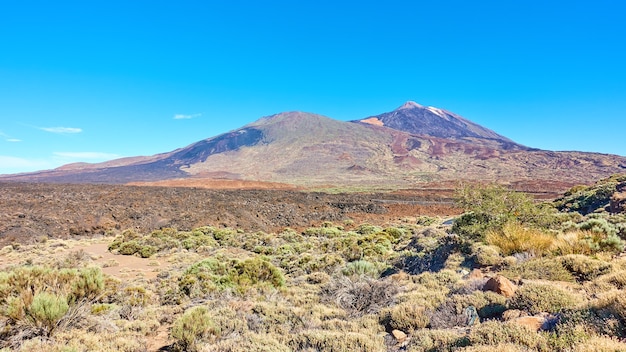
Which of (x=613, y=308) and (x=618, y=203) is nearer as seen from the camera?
(x=613, y=308)

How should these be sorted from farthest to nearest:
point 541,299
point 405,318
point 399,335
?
point 405,318 < point 399,335 < point 541,299

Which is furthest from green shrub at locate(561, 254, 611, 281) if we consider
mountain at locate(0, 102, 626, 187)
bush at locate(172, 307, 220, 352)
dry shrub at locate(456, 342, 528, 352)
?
mountain at locate(0, 102, 626, 187)

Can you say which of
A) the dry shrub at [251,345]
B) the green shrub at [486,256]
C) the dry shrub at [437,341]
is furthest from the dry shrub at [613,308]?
the dry shrub at [251,345]

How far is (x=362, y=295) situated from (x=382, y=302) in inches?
22.5

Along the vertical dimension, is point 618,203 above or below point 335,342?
above

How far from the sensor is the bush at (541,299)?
4.12 metres

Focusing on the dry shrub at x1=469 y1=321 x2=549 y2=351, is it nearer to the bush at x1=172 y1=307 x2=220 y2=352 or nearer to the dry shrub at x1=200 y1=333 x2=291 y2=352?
the dry shrub at x1=200 y1=333 x2=291 y2=352

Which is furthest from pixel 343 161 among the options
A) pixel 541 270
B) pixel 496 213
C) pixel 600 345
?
pixel 600 345

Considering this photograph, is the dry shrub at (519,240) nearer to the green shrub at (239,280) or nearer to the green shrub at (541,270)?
the green shrub at (541,270)

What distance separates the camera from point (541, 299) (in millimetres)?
4270

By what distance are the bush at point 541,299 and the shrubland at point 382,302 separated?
0.05 ft

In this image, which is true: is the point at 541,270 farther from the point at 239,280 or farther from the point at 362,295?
the point at 239,280

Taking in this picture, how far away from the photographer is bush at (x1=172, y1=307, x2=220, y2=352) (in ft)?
15.5

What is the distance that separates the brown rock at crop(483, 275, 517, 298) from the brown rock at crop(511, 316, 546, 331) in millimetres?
1056
